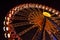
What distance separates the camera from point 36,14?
1.44m

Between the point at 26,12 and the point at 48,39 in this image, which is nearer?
the point at 48,39

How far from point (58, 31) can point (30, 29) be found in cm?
18

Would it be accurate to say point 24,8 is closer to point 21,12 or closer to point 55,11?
point 21,12

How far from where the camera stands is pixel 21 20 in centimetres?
137

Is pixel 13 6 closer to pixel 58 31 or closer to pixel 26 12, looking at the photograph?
pixel 26 12

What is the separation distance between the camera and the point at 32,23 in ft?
4.49

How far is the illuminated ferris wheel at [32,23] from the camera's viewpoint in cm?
124

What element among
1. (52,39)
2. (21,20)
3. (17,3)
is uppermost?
(17,3)

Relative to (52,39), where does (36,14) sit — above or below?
above

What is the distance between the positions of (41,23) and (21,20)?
0.13 meters

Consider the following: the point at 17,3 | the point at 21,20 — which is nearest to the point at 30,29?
the point at 21,20

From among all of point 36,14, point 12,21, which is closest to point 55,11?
point 36,14

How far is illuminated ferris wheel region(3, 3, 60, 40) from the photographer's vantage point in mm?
1237

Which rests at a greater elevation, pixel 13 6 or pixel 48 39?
pixel 13 6
